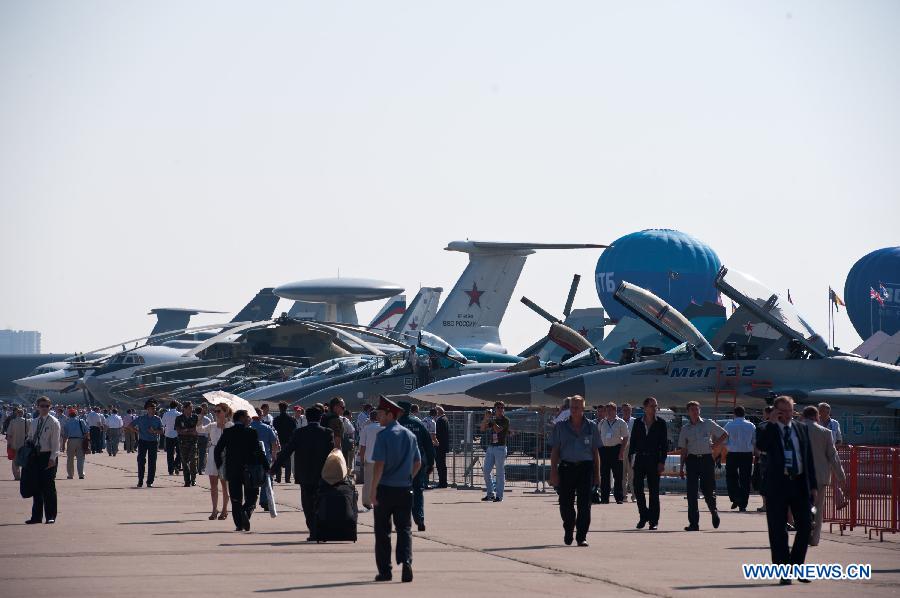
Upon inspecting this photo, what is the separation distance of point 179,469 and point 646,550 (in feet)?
57.0

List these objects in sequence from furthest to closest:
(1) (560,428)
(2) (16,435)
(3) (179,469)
A: (3) (179,469) < (2) (16,435) < (1) (560,428)

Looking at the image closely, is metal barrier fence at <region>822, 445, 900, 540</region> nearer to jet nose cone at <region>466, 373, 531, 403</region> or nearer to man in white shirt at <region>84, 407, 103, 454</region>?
jet nose cone at <region>466, 373, 531, 403</region>

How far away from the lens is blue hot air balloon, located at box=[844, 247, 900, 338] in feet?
221

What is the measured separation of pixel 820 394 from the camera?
24625 mm

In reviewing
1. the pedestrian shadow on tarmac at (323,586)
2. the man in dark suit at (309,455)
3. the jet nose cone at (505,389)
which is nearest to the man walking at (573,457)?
the man in dark suit at (309,455)

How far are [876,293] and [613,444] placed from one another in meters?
52.2

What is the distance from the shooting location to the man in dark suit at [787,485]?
11.0 m

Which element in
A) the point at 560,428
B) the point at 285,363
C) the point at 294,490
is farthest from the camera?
the point at 285,363

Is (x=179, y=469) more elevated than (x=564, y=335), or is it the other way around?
(x=564, y=335)

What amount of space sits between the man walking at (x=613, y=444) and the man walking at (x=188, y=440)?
7.51 m

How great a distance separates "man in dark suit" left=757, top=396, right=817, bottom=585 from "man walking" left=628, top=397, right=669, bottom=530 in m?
4.59

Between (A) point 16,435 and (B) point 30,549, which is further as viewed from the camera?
(A) point 16,435

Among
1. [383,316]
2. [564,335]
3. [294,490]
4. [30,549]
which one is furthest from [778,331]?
[383,316]

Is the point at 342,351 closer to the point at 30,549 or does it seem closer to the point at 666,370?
the point at 666,370
